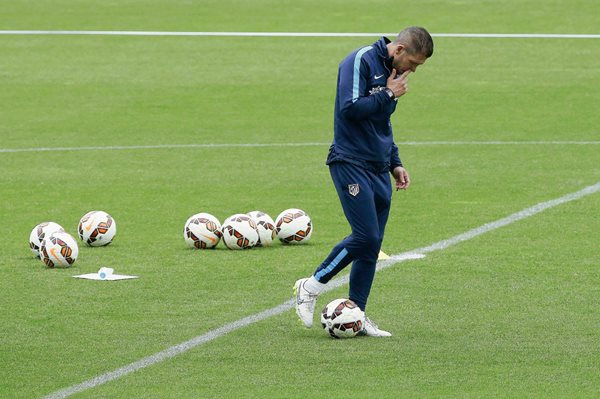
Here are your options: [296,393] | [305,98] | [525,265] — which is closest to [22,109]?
[305,98]

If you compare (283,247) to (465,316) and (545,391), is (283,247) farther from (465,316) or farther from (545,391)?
(545,391)

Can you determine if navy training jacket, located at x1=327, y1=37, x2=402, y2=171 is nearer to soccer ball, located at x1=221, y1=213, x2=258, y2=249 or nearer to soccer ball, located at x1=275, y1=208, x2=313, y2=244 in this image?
soccer ball, located at x1=221, y1=213, x2=258, y2=249

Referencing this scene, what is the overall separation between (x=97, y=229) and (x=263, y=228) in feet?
6.05

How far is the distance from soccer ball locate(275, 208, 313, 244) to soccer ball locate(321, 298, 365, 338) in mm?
4552

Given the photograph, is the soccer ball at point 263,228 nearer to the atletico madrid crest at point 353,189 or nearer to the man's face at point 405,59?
A: the atletico madrid crest at point 353,189

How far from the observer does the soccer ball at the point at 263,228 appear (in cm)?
1577

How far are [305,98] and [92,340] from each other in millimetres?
19496

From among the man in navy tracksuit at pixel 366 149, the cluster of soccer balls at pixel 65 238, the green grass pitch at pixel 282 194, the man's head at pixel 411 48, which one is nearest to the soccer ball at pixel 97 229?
the cluster of soccer balls at pixel 65 238

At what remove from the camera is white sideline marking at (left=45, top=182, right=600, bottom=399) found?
9.90 metres

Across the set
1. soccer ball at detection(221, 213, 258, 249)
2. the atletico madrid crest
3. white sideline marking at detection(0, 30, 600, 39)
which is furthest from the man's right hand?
white sideline marking at detection(0, 30, 600, 39)

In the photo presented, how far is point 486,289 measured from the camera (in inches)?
525

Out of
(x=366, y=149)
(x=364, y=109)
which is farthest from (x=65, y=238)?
(x=364, y=109)

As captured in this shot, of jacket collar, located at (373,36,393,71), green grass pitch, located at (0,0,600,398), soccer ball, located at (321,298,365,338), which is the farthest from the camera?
soccer ball, located at (321,298,365,338)

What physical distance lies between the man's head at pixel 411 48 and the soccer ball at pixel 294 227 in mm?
5036
